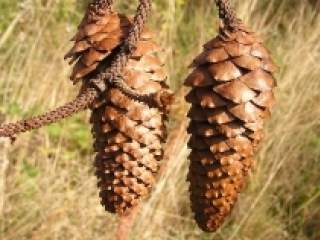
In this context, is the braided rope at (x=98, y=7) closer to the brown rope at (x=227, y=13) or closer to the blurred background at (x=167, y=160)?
the brown rope at (x=227, y=13)

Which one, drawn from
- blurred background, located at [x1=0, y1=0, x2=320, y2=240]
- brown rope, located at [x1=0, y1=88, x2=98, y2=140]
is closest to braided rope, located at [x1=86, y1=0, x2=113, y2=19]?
brown rope, located at [x1=0, y1=88, x2=98, y2=140]

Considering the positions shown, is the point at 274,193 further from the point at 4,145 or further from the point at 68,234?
the point at 4,145

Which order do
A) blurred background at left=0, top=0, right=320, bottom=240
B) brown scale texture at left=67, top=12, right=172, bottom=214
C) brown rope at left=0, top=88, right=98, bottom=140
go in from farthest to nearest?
blurred background at left=0, top=0, right=320, bottom=240, brown scale texture at left=67, top=12, right=172, bottom=214, brown rope at left=0, top=88, right=98, bottom=140

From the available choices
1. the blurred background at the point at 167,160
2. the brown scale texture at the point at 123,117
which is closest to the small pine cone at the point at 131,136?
the brown scale texture at the point at 123,117

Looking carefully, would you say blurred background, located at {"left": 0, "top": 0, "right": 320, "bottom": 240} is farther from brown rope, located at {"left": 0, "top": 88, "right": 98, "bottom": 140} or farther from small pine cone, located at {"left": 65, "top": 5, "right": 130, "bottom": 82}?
brown rope, located at {"left": 0, "top": 88, "right": 98, "bottom": 140}

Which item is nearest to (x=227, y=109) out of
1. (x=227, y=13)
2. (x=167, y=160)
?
(x=227, y=13)

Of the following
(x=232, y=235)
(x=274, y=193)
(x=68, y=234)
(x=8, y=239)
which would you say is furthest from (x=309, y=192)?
(x=8, y=239)
